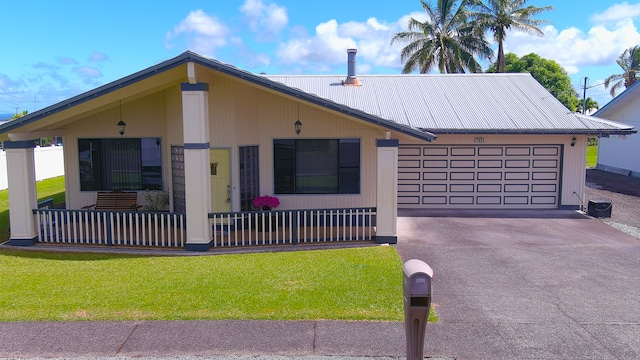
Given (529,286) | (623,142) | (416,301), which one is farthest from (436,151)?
(623,142)

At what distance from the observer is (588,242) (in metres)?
12.4

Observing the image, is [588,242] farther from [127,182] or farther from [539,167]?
[127,182]

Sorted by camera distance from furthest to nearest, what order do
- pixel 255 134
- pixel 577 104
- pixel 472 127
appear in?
pixel 577 104, pixel 472 127, pixel 255 134

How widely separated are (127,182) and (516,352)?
37.8 ft

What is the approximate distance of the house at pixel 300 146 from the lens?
11430mm

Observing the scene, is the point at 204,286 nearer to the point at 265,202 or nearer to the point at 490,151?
the point at 265,202

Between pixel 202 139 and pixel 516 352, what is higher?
pixel 202 139

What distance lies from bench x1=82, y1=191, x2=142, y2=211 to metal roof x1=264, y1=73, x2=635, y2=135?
6514 mm

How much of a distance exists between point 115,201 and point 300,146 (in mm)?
5213

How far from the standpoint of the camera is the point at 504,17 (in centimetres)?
3444

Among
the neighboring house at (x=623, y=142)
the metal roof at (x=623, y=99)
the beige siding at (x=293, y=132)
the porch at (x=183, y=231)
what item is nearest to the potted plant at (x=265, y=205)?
the porch at (x=183, y=231)

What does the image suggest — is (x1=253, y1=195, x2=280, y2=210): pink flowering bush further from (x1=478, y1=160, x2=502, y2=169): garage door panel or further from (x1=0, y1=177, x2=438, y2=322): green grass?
(x1=478, y1=160, x2=502, y2=169): garage door panel

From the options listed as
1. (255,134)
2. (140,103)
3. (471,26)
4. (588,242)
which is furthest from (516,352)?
(471,26)

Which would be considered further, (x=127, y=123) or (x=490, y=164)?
(x=490, y=164)
